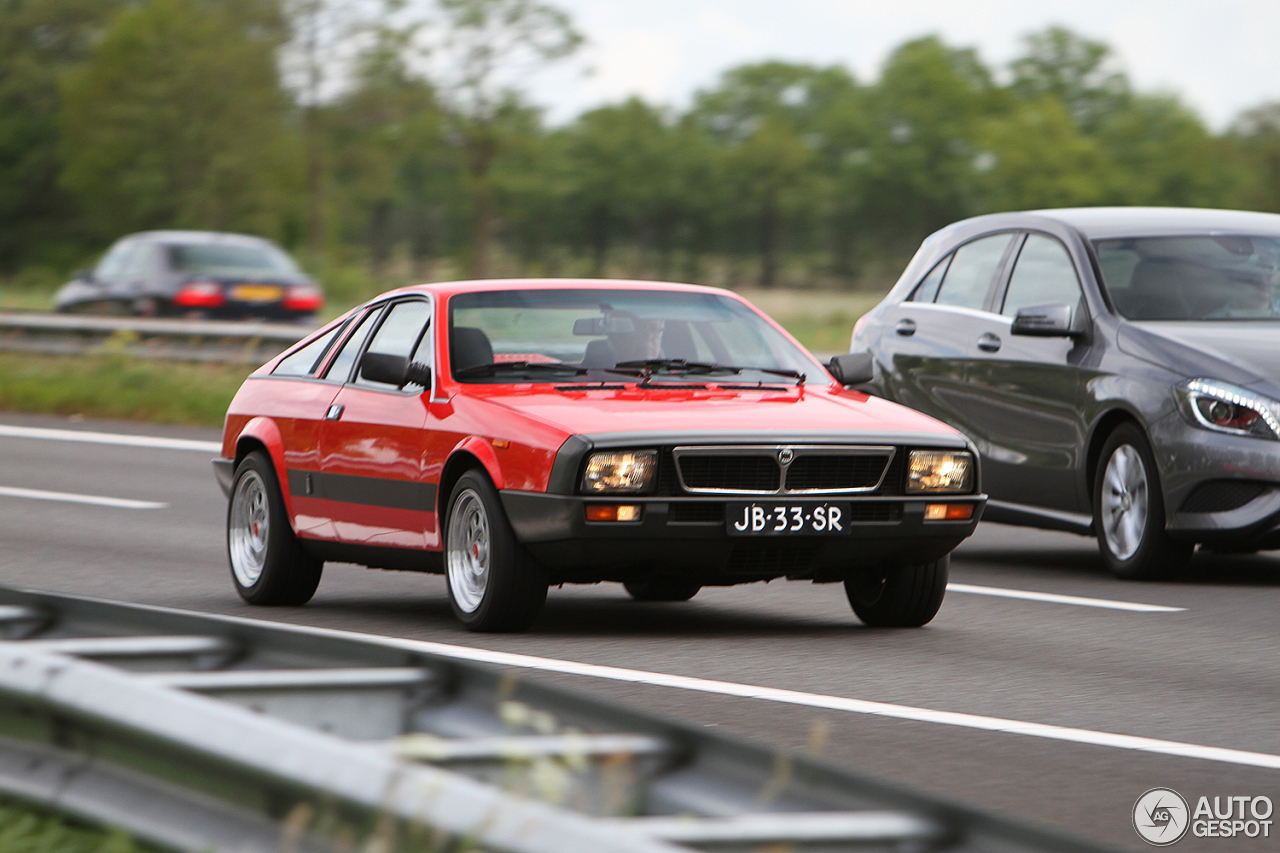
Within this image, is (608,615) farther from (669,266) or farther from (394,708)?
(669,266)

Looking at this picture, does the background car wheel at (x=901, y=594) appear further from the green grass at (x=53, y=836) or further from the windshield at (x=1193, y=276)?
the green grass at (x=53, y=836)

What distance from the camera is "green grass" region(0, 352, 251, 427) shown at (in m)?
21.8

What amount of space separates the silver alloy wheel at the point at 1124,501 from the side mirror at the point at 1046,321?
26.0 inches

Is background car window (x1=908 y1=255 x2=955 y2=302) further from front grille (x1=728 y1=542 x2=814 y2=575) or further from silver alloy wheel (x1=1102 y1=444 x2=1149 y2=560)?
front grille (x1=728 y1=542 x2=814 y2=575)

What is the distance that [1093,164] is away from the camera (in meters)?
104

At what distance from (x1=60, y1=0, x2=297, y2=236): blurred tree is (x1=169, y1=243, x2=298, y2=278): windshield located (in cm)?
4342

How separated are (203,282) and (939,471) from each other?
67.3ft

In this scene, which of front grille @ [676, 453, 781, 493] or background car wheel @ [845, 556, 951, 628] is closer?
front grille @ [676, 453, 781, 493]

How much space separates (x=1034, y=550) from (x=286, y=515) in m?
4.84

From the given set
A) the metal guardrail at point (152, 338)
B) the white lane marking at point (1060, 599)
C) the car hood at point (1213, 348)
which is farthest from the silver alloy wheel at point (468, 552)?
the metal guardrail at point (152, 338)

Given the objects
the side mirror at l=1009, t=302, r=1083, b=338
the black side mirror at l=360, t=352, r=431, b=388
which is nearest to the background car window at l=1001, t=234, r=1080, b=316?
the side mirror at l=1009, t=302, r=1083, b=338

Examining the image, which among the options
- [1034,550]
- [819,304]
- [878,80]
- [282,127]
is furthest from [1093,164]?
[1034,550]

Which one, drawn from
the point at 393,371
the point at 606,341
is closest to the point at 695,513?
the point at 606,341

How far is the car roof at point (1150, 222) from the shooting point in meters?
11.0
